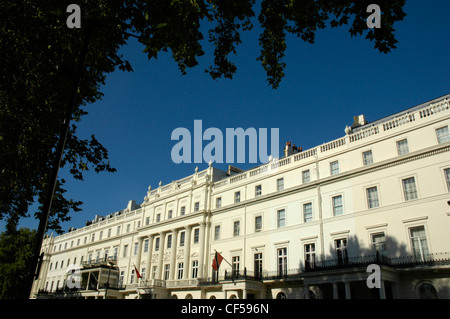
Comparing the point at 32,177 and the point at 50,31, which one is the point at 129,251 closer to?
the point at 32,177

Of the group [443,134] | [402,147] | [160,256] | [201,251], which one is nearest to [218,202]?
[201,251]

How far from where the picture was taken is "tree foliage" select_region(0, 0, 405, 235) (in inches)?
336

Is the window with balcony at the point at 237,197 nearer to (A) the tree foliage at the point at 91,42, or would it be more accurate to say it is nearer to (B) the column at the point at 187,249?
(B) the column at the point at 187,249

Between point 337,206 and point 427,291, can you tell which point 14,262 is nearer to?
point 337,206

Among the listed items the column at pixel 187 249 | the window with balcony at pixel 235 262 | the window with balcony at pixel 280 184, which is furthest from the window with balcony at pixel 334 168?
the column at pixel 187 249

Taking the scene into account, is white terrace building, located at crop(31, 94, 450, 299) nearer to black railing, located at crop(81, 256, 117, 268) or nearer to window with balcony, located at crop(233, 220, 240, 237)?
window with balcony, located at crop(233, 220, 240, 237)

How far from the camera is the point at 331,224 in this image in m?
28.2

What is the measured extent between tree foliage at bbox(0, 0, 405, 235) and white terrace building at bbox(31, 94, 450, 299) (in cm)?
1217

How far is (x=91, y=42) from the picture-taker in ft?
39.1

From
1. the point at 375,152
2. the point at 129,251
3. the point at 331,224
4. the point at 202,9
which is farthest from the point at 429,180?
the point at 129,251

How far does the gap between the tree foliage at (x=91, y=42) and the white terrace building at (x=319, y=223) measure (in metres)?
12.2

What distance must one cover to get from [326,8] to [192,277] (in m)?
34.4

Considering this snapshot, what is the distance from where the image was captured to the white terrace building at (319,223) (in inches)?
903
